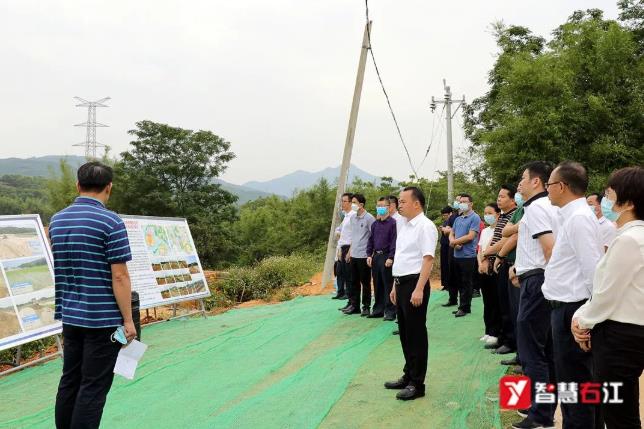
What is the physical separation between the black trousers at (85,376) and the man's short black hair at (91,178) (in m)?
0.76

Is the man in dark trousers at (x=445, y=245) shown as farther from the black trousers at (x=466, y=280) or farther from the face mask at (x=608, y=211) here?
the face mask at (x=608, y=211)

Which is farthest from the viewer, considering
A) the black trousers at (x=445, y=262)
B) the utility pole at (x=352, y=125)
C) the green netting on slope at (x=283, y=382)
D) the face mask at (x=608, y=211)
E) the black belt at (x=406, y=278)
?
the utility pole at (x=352, y=125)

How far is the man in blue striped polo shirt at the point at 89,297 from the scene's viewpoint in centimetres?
278

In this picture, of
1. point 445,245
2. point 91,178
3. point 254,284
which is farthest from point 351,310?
point 91,178

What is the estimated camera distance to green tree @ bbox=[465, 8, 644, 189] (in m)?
14.8

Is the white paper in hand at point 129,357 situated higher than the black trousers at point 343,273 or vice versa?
the white paper in hand at point 129,357

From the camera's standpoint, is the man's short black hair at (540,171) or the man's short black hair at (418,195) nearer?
the man's short black hair at (540,171)

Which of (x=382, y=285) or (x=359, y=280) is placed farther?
(x=359, y=280)

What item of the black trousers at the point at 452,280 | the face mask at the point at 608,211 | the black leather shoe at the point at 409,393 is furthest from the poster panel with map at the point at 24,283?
the black trousers at the point at 452,280

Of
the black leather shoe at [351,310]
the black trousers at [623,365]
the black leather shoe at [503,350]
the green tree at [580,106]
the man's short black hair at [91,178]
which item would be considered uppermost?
the green tree at [580,106]

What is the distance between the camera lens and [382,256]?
24.2 feet

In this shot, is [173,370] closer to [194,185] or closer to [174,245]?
[174,245]

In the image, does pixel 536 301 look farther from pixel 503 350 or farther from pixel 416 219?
pixel 503 350

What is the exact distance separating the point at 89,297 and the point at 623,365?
2601 millimetres
